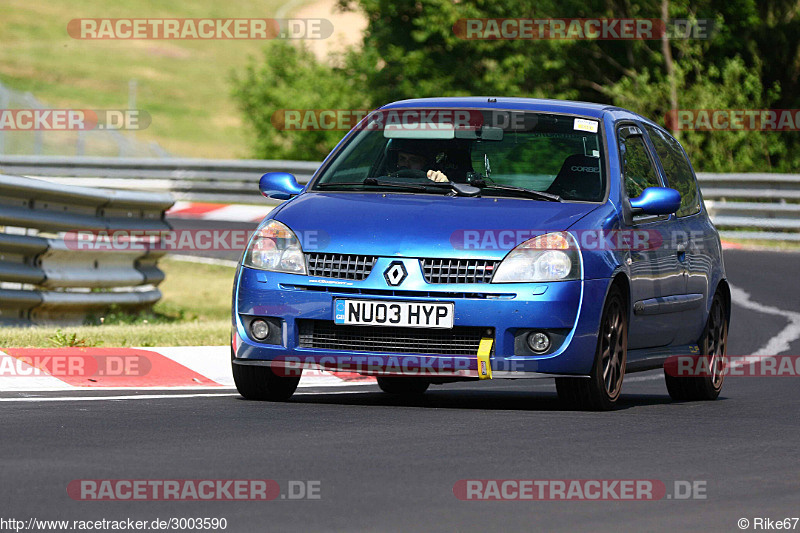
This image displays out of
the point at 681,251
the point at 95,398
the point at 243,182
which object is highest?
the point at 681,251

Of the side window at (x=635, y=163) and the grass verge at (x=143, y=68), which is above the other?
the side window at (x=635, y=163)

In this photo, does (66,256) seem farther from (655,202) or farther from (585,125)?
(655,202)

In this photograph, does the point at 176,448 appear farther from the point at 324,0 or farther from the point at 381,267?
the point at 324,0

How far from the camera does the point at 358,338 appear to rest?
846 cm

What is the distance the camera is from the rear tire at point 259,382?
8883 millimetres

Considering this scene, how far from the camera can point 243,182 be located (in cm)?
2900

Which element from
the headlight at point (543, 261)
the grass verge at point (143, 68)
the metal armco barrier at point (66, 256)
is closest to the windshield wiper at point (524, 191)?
the headlight at point (543, 261)

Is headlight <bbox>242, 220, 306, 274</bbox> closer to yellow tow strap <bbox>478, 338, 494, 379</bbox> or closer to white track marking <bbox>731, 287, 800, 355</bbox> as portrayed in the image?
yellow tow strap <bbox>478, 338, 494, 379</bbox>

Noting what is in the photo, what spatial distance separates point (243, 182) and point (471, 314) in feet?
69.1

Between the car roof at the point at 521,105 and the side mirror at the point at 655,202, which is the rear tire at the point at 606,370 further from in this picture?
the car roof at the point at 521,105

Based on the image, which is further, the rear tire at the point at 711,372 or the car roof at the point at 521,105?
the rear tire at the point at 711,372

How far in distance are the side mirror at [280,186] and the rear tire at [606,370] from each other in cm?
196

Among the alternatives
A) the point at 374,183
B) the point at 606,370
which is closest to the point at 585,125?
the point at 374,183

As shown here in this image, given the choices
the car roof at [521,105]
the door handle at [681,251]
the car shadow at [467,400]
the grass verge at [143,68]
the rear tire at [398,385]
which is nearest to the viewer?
the car shadow at [467,400]
